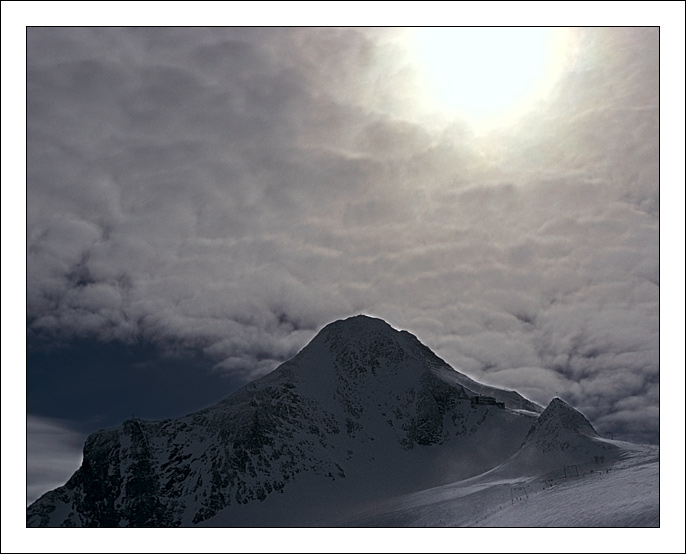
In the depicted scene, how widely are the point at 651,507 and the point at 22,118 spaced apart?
41.9 metres

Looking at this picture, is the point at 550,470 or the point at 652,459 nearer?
the point at 652,459

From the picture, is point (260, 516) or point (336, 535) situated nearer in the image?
point (336, 535)

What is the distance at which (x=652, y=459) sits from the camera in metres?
67.6

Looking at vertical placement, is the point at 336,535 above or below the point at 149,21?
below

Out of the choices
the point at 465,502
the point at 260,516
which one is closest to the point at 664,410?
the point at 465,502

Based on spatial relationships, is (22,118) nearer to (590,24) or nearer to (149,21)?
(149,21)

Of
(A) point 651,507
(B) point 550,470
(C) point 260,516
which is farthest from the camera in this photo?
(C) point 260,516

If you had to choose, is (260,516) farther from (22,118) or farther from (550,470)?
(22,118)

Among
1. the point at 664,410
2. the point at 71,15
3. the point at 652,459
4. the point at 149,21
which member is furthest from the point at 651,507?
the point at 71,15

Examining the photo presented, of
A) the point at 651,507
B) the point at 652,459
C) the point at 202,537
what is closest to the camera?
the point at 202,537

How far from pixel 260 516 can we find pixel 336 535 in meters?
169

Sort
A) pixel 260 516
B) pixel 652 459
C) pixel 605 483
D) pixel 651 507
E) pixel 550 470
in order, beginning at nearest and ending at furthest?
pixel 651 507 → pixel 605 483 → pixel 652 459 → pixel 550 470 → pixel 260 516

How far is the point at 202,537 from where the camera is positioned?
35250mm

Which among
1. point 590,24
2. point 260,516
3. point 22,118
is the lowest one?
point 260,516
